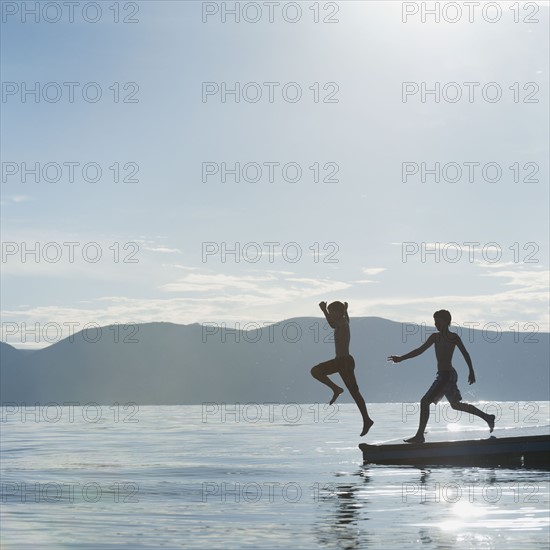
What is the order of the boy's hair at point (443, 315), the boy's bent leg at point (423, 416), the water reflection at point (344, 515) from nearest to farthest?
the water reflection at point (344, 515) → the boy's hair at point (443, 315) → the boy's bent leg at point (423, 416)

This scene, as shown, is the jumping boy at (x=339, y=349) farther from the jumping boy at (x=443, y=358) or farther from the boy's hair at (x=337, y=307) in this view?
the jumping boy at (x=443, y=358)

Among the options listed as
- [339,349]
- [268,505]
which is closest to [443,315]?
[339,349]

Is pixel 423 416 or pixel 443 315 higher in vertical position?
pixel 443 315

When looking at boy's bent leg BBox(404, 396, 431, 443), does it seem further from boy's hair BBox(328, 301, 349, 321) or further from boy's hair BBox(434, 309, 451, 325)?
boy's hair BBox(328, 301, 349, 321)

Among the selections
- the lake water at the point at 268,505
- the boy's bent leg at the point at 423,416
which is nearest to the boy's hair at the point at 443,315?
the boy's bent leg at the point at 423,416

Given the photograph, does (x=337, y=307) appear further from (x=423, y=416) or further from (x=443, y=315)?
(x=423, y=416)

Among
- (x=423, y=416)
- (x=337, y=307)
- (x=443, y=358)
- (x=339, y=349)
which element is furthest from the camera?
(x=423, y=416)

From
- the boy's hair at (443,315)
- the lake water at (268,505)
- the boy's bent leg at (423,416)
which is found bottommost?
the lake water at (268,505)

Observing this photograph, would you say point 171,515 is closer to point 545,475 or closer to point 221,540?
point 221,540

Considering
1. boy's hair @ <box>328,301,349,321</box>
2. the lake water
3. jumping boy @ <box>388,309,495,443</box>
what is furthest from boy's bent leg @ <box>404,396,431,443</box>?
boy's hair @ <box>328,301,349,321</box>

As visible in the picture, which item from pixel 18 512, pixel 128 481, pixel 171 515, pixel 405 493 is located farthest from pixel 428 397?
pixel 18 512

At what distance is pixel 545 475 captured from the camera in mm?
20594

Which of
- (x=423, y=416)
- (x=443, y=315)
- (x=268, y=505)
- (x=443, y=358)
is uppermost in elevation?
(x=443, y=315)

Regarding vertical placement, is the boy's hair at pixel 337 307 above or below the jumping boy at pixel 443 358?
above
